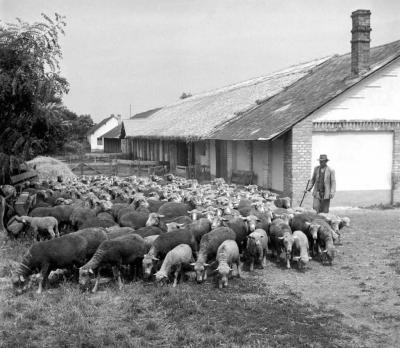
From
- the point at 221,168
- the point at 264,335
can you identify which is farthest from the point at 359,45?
the point at 264,335

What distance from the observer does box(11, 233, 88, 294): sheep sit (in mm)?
8602

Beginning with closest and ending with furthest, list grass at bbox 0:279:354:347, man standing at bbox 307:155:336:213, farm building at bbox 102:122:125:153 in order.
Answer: grass at bbox 0:279:354:347
man standing at bbox 307:155:336:213
farm building at bbox 102:122:125:153

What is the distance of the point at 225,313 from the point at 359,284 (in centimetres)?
280

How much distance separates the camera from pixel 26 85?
40.2 ft

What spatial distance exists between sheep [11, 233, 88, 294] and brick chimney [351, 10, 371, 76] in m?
12.4

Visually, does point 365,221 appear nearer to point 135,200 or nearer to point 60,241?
point 135,200

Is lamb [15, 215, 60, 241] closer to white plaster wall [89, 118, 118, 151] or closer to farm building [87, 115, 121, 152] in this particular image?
farm building [87, 115, 121, 152]

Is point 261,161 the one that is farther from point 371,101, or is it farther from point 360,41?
point 360,41

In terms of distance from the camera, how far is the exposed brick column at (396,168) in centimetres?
1758

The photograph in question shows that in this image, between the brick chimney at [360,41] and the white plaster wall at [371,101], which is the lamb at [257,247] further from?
the brick chimney at [360,41]

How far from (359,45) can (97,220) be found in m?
11.4

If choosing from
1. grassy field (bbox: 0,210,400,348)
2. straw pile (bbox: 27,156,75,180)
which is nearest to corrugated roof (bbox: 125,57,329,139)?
straw pile (bbox: 27,156,75,180)

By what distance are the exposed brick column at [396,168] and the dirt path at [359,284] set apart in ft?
17.5

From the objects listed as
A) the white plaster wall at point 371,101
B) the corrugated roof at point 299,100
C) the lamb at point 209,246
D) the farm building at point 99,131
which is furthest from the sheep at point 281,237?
the farm building at point 99,131
